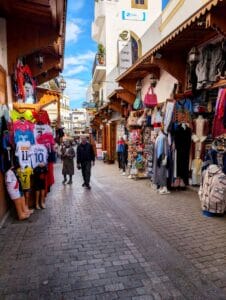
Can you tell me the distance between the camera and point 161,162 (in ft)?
23.3

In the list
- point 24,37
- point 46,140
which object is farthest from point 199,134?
point 24,37

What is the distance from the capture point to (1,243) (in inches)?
159

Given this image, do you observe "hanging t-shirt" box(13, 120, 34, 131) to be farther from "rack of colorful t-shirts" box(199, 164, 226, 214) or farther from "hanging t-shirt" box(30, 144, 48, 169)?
"rack of colorful t-shirts" box(199, 164, 226, 214)

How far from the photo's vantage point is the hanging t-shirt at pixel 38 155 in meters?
5.56

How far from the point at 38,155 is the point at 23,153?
17.1 inches

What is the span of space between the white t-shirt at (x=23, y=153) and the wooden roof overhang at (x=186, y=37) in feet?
12.7

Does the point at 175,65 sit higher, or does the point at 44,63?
the point at 44,63

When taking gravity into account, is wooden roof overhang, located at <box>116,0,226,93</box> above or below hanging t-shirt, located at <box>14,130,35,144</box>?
above

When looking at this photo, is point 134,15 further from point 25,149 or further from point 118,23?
point 25,149

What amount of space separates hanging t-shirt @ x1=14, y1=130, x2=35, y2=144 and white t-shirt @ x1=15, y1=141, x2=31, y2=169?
0.23 ft

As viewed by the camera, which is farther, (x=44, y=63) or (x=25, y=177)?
(x=44, y=63)

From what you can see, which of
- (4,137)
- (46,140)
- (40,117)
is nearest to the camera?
(4,137)

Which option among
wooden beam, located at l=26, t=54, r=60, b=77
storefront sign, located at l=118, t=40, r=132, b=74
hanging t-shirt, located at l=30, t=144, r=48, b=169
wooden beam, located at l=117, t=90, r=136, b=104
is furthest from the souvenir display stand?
storefront sign, located at l=118, t=40, r=132, b=74

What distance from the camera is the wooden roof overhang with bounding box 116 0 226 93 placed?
14.2 ft
